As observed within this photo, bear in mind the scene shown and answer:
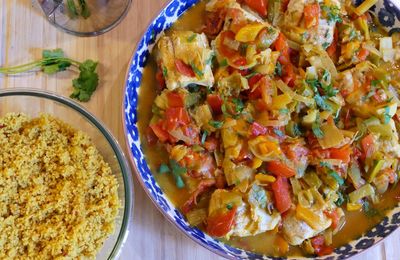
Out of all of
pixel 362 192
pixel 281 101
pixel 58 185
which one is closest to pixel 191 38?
pixel 281 101

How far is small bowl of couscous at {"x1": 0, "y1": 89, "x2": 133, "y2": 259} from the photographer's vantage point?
8.44 ft

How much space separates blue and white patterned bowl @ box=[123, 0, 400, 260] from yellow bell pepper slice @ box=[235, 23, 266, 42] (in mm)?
390

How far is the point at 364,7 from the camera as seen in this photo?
9.66ft

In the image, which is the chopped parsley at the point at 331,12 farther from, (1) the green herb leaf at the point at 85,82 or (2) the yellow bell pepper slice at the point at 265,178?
(1) the green herb leaf at the point at 85,82

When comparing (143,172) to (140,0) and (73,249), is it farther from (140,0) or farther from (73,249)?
(140,0)

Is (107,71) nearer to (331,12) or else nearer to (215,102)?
(215,102)

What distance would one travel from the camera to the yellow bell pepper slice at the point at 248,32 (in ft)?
8.93

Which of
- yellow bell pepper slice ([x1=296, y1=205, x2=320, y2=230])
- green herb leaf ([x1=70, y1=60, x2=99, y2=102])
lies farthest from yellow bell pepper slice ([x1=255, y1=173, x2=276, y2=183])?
green herb leaf ([x1=70, y1=60, x2=99, y2=102])

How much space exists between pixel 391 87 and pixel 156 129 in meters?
1.31

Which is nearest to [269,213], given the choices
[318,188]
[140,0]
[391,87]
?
[318,188]

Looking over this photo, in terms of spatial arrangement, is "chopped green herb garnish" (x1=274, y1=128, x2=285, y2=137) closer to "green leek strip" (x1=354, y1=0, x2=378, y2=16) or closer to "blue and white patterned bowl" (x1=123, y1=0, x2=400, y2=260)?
"blue and white patterned bowl" (x1=123, y1=0, x2=400, y2=260)

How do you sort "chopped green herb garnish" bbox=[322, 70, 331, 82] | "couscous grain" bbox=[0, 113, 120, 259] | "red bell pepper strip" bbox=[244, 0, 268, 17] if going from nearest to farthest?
1. "couscous grain" bbox=[0, 113, 120, 259]
2. "chopped green herb garnish" bbox=[322, 70, 331, 82]
3. "red bell pepper strip" bbox=[244, 0, 268, 17]

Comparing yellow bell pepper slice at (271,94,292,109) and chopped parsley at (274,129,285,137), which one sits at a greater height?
yellow bell pepper slice at (271,94,292,109)

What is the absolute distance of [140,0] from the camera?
311 cm
